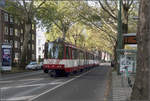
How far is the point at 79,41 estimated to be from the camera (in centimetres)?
7400

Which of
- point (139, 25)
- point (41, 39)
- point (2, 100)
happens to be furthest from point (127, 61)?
point (41, 39)

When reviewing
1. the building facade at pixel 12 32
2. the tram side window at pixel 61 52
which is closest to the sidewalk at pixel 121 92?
the tram side window at pixel 61 52

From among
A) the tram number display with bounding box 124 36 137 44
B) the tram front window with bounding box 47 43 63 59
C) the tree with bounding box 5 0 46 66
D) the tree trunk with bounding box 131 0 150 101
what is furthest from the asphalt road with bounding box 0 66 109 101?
the tree with bounding box 5 0 46 66

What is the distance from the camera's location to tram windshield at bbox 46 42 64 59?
2298 cm

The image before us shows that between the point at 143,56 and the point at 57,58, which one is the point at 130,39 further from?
the point at 143,56

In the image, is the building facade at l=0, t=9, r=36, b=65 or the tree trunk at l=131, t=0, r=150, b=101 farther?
the building facade at l=0, t=9, r=36, b=65

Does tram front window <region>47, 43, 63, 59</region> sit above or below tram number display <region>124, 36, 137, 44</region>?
below

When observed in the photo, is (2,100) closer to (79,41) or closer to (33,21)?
(33,21)

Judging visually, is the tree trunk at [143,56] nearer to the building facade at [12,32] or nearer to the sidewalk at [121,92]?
the sidewalk at [121,92]

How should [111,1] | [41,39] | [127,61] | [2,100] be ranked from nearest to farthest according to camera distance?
[2,100] < [127,61] < [111,1] < [41,39]

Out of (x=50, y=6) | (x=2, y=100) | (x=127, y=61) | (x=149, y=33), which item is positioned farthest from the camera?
(x=50, y=6)

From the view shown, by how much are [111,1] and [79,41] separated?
4146 cm

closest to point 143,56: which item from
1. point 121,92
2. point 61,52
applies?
point 121,92

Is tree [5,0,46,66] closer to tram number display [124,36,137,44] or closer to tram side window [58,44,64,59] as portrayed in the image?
tram side window [58,44,64,59]
